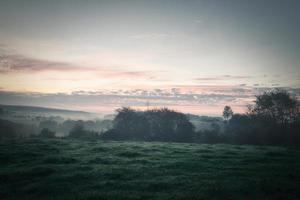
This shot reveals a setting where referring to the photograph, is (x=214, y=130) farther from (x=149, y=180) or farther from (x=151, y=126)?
(x=149, y=180)

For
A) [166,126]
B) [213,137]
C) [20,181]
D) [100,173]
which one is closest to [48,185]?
[20,181]

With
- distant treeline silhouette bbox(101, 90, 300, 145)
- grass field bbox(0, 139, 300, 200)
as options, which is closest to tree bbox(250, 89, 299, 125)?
distant treeline silhouette bbox(101, 90, 300, 145)

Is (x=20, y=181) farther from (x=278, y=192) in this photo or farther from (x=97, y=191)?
(x=278, y=192)

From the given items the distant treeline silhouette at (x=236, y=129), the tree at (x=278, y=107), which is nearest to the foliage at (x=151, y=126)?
the distant treeline silhouette at (x=236, y=129)

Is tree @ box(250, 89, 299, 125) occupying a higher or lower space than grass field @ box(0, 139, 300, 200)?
higher

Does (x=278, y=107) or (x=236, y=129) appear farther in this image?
(x=236, y=129)

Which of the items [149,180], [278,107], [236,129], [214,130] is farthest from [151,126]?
[149,180]

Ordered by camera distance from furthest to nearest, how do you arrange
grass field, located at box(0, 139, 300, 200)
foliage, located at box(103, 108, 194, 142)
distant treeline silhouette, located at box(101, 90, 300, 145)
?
foliage, located at box(103, 108, 194, 142) < distant treeline silhouette, located at box(101, 90, 300, 145) < grass field, located at box(0, 139, 300, 200)

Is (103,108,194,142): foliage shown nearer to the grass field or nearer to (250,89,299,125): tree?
(250,89,299,125): tree

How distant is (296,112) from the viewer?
58.1 m

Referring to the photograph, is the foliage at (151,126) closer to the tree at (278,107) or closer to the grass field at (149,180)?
the tree at (278,107)

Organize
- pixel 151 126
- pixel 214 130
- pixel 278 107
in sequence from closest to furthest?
pixel 278 107 → pixel 214 130 → pixel 151 126

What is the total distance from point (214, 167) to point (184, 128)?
46.3 meters

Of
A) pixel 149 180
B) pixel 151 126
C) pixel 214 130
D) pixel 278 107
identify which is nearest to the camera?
pixel 149 180
